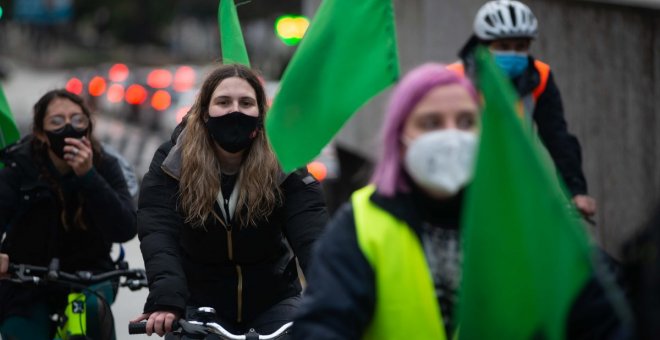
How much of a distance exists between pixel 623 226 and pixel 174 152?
6.36 m

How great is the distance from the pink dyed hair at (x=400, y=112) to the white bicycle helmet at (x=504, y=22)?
2.68 metres

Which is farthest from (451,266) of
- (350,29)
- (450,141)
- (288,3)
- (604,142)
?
(288,3)

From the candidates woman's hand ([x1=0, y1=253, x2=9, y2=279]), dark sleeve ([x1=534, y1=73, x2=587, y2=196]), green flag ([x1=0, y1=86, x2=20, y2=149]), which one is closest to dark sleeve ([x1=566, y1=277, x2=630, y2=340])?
dark sleeve ([x1=534, y1=73, x2=587, y2=196])

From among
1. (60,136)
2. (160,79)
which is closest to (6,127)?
(60,136)

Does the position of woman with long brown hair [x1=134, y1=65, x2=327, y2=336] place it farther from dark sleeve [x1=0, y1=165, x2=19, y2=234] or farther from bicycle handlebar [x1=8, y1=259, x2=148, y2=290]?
dark sleeve [x1=0, y1=165, x2=19, y2=234]

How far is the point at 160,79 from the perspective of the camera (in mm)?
37562

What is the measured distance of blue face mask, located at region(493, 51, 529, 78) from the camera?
20.5 feet

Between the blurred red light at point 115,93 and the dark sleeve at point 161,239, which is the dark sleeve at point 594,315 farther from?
the blurred red light at point 115,93

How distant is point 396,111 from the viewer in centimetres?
363

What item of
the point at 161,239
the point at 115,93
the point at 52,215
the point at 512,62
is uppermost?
the point at 512,62

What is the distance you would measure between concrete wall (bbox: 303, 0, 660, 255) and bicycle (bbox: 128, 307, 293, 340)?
6.13m

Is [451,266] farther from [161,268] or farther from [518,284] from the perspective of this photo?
[161,268]

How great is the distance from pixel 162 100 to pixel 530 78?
28.1 m

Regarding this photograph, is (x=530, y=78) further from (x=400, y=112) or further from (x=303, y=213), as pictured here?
(x=400, y=112)
